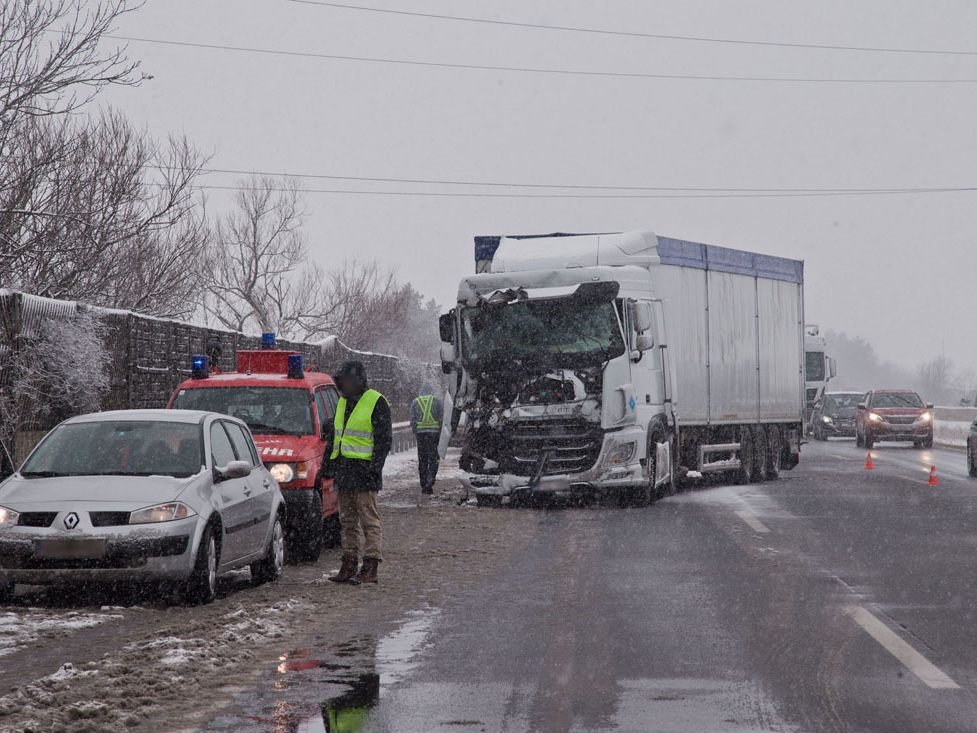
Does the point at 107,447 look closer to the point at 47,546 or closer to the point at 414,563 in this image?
the point at 47,546

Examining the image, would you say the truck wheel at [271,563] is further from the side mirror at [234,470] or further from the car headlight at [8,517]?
the car headlight at [8,517]

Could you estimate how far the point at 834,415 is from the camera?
5088 centimetres

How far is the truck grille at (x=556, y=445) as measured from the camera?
19.5m

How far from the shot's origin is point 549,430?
1953 centimetres

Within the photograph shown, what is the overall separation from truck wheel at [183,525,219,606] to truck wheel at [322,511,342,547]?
152 inches

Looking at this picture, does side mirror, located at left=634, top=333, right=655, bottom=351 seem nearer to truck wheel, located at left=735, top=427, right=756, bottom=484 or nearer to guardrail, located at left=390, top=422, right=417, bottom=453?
truck wheel, located at left=735, top=427, right=756, bottom=484

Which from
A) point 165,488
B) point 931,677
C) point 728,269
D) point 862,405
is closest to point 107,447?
point 165,488

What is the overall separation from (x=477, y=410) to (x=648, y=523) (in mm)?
3347

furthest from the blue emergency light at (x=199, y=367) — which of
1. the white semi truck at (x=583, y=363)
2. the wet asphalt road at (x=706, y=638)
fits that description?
the white semi truck at (x=583, y=363)

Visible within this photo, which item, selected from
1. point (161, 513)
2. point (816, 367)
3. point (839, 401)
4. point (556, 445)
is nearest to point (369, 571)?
point (161, 513)

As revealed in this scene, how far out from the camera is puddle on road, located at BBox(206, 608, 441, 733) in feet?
21.5

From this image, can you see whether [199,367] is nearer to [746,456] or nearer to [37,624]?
[37,624]

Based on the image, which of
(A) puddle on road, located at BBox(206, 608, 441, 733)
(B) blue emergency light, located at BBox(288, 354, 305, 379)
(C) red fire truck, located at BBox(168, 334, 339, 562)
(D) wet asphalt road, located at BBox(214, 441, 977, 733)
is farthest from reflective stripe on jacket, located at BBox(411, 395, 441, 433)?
(A) puddle on road, located at BBox(206, 608, 441, 733)

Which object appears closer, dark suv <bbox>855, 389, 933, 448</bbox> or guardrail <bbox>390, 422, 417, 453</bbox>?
guardrail <bbox>390, 422, 417, 453</bbox>
